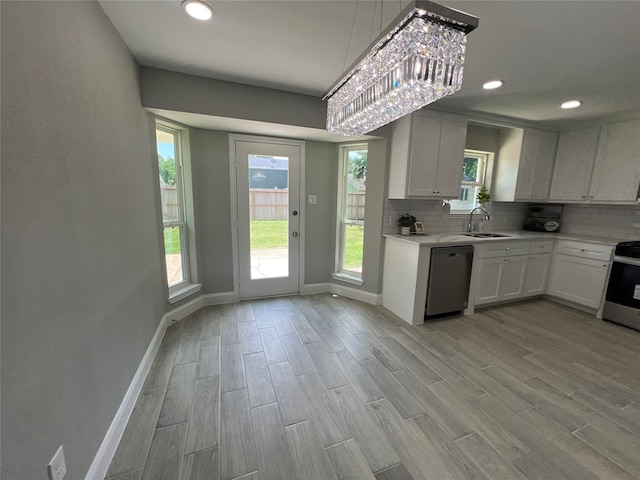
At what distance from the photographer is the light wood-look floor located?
1.43 meters

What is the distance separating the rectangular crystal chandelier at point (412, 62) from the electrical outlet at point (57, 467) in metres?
2.06

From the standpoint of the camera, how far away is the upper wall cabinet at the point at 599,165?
3.12 metres

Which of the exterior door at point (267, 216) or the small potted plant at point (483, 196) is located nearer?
the exterior door at point (267, 216)

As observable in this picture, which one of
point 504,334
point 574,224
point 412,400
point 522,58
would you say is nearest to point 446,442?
point 412,400

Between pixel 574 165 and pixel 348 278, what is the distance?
351 centimetres

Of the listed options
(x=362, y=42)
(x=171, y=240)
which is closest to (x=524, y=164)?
(x=362, y=42)

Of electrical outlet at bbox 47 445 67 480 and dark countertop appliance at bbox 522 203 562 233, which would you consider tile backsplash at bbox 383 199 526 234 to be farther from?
electrical outlet at bbox 47 445 67 480

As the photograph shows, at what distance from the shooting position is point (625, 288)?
2.99 m

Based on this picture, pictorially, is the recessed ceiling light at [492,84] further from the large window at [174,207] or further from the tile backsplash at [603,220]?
the large window at [174,207]

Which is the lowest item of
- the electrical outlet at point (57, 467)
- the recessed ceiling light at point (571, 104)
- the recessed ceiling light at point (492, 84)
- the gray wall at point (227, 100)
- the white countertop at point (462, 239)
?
the electrical outlet at point (57, 467)

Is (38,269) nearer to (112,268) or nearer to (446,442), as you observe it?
(112,268)

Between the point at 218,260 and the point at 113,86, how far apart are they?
81.7 inches

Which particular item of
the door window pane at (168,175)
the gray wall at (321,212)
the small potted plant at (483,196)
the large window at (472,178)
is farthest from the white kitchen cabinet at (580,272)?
the door window pane at (168,175)

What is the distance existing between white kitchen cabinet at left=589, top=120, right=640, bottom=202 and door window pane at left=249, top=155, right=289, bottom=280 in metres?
4.05
